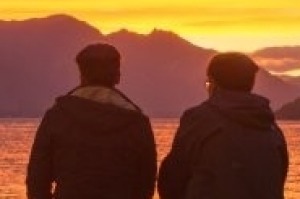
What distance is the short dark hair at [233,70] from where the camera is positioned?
6730 millimetres

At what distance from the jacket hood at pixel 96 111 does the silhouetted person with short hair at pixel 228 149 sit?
47 cm

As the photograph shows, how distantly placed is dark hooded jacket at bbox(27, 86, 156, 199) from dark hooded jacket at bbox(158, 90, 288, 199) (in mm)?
428

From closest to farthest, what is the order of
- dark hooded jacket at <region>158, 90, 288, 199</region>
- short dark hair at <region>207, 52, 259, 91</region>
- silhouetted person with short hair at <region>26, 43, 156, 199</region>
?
dark hooded jacket at <region>158, 90, 288, 199</region> → short dark hair at <region>207, 52, 259, 91</region> → silhouetted person with short hair at <region>26, 43, 156, 199</region>

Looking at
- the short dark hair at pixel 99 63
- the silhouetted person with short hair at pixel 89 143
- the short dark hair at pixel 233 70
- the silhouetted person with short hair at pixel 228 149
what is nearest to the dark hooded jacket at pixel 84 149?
the silhouetted person with short hair at pixel 89 143

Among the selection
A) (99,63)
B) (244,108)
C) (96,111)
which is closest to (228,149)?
(244,108)

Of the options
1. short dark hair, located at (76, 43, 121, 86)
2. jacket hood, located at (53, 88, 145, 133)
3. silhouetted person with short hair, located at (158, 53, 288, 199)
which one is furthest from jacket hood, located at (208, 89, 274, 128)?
short dark hair, located at (76, 43, 121, 86)

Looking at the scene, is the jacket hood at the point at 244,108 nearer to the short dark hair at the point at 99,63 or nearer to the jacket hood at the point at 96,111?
the jacket hood at the point at 96,111

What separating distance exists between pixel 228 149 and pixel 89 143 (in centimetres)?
95

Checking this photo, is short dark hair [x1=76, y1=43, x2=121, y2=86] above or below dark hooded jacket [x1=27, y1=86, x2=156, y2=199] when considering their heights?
above

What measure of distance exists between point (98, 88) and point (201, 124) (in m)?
0.82

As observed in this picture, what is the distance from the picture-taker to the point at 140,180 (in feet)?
23.4

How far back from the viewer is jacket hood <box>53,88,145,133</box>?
6938 millimetres

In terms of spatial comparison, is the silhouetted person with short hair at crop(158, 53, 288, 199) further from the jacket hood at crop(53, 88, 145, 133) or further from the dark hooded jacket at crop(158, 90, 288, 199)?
the jacket hood at crop(53, 88, 145, 133)

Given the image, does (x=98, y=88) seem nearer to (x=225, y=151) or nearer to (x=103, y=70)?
(x=103, y=70)
